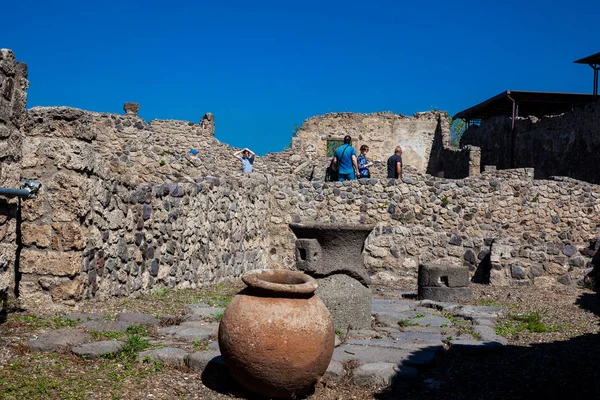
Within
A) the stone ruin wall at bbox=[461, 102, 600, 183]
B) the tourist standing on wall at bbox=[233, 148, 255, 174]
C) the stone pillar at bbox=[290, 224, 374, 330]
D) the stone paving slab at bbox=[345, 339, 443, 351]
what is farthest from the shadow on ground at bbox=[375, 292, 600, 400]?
the stone ruin wall at bbox=[461, 102, 600, 183]

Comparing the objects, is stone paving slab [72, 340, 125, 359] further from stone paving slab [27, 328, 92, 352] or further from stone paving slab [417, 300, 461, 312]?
stone paving slab [417, 300, 461, 312]

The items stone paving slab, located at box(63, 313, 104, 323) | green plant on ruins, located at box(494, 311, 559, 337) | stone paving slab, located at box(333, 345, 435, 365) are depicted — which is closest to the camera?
stone paving slab, located at box(333, 345, 435, 365)

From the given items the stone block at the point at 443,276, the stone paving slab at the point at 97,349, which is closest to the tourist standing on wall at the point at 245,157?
the stone block at the point at 443,276

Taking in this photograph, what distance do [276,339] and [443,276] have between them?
18.2 feet

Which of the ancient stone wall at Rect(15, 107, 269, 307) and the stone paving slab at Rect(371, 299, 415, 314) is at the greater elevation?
the ancient stone wall at Rect(15, 107, 269, 307)

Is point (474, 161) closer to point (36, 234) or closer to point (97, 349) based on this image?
point (36, 234)

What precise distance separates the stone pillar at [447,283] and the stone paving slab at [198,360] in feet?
16.4

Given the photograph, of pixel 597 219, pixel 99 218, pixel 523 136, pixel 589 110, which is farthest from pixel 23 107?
pixel 523 136

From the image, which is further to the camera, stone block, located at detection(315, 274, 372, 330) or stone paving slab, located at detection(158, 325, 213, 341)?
stone block, located at detection(315, 274, 372, 330)

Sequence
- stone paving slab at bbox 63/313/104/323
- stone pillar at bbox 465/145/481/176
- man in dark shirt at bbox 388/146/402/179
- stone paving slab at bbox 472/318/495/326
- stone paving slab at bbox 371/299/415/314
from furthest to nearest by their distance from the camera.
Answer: stone pillar at bbox 465/145/481/176 → man in dark shirt at bbox 388/146/402/179 → stone paving slab at bbox 371/299/415/314 → stone paving slab at bbox 472/318/495/326 → stone paving slab at bbox 63/313/104/323

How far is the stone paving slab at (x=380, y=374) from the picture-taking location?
445 cm

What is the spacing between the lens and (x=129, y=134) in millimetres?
12852

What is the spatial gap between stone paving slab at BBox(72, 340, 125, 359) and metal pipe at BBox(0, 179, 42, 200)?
118 cm

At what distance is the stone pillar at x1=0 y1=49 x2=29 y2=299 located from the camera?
467cm
